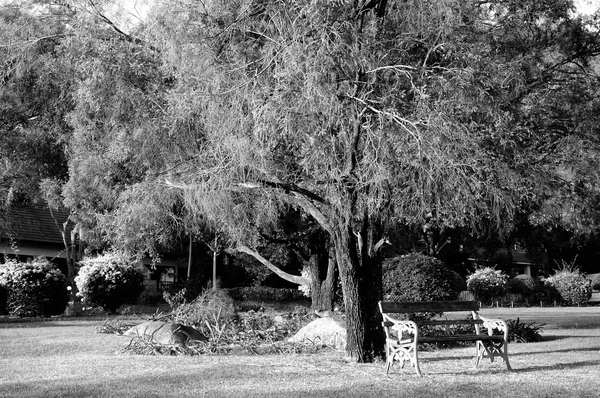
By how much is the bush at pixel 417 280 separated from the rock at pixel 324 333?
730 centimetres

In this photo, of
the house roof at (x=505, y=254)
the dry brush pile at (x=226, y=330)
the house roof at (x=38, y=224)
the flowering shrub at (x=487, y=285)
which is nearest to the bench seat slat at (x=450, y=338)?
the dry brush pile at (x=226, y=330)

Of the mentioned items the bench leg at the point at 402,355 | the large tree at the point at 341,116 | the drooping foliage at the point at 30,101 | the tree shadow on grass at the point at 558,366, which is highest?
the drooping foliage at the point at 30,101

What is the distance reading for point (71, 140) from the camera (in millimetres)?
19859

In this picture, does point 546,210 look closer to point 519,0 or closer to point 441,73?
point 519,0

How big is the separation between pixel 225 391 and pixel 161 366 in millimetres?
2603

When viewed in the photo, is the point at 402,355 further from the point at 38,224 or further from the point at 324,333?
the point at 38,224

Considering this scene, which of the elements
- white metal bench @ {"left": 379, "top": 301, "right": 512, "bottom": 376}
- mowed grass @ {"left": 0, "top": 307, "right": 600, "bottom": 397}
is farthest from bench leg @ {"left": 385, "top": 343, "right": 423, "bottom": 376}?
mowed grass @ {"left": 0, "top": 307, "right": 600, "bottom": 397}

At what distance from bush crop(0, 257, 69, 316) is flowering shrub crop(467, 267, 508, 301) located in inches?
698

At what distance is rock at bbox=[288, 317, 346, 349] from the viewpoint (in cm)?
1358

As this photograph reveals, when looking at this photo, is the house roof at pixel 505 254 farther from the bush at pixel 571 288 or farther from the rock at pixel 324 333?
the rock at pixel 324 333

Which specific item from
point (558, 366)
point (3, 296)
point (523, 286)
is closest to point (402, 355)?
point (558, 366)

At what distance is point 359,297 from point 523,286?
2533cm

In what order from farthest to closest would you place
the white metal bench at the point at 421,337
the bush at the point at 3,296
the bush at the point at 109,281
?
the bush at the point at 109,281 < the bush at the point at 3,296 < the white metal bench at the point at 421,337

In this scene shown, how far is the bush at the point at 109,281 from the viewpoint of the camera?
24.9m
